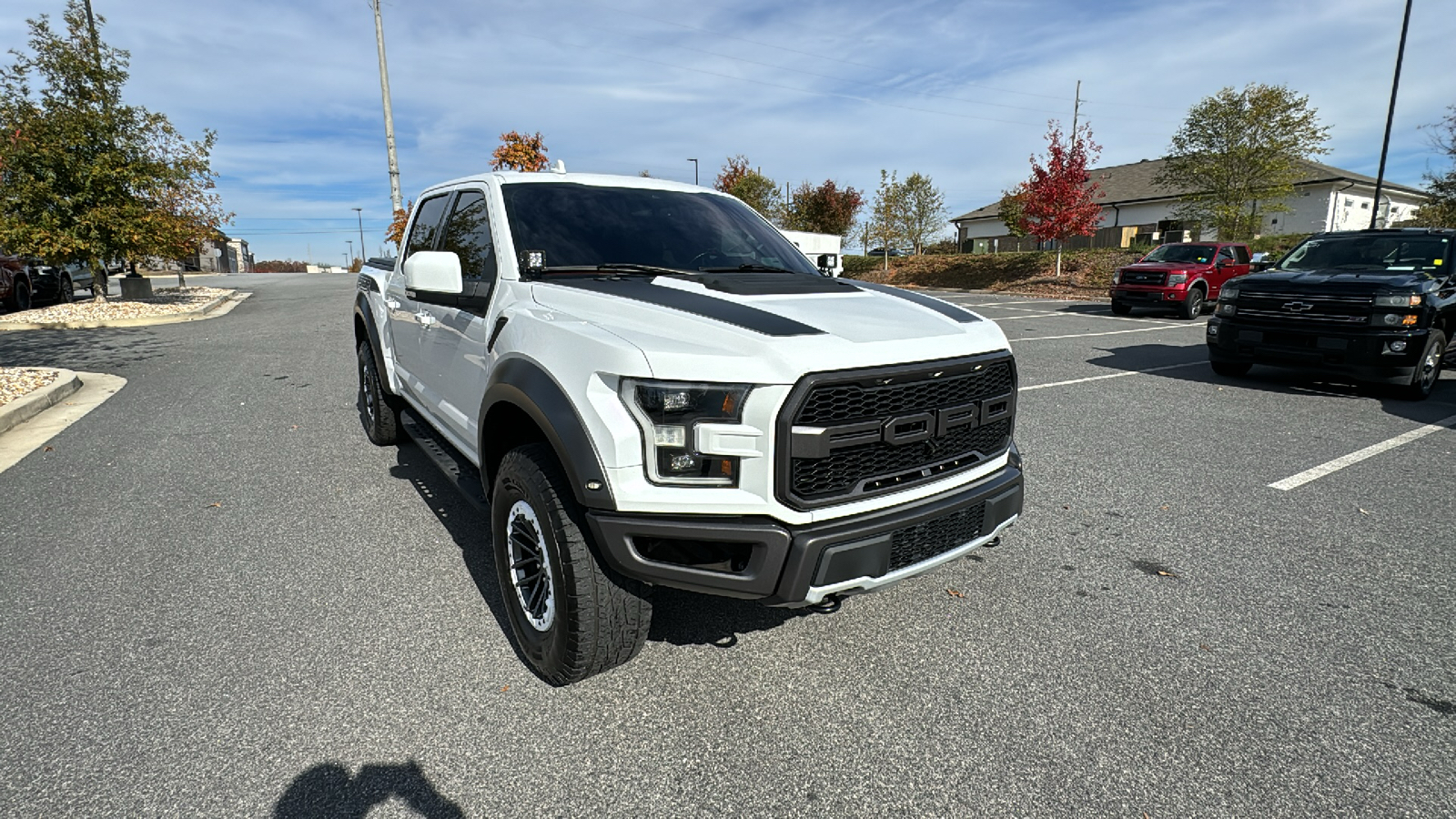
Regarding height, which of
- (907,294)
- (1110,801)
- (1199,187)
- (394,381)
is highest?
(1199,187)

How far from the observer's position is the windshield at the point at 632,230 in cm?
329

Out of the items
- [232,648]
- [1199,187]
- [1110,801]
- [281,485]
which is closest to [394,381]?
[281,485]

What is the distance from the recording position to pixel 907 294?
332 cm

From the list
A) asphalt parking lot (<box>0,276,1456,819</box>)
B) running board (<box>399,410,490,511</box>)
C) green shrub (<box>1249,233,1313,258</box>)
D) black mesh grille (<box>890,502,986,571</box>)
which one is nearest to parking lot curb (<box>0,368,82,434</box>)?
asphalt parking lot (<box>0,276,1456,819</box>)

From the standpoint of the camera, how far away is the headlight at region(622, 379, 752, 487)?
2191mm

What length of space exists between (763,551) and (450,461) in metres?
2.23

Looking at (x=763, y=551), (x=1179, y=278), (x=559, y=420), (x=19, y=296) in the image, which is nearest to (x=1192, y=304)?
(x=1179, y=278)

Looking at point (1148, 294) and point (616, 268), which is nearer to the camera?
point (616, 268)

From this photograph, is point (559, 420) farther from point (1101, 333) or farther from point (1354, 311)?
point (1101, 333)

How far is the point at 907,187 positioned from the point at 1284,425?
37.3 meters

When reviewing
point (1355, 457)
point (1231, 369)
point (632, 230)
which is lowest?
point (1355, 457)

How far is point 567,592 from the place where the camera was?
94.0 inches

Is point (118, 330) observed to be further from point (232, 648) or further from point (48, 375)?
point (232, 648)

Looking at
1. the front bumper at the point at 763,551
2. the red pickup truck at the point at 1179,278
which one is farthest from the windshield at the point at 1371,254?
the red pickup truck at the point at 1179,278
